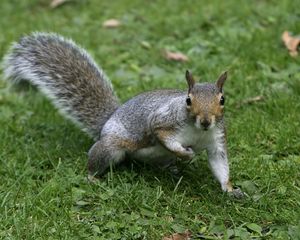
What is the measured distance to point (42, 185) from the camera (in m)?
3.17

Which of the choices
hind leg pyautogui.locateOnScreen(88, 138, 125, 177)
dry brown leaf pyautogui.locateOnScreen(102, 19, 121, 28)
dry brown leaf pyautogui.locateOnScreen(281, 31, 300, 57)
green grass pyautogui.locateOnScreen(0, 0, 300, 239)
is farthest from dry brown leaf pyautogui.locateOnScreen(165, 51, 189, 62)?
hind leg pyautogui.locateOnScreen(88, 138, 125, 177)

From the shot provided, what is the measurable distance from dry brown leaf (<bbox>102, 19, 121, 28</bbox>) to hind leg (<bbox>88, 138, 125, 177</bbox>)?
224 centimetres

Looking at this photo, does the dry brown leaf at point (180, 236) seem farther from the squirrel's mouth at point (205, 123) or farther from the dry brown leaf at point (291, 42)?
the dry brown leaf at point (291, 42)

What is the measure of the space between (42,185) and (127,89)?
1.30 meters

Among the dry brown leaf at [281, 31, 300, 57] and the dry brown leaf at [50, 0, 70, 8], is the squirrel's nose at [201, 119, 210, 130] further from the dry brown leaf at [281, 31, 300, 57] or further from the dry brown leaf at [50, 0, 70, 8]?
the dry brown leaf at [50, 0, 70, 8]

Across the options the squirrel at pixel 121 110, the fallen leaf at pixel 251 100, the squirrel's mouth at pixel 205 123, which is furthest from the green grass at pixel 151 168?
the squirrel's mouth at pixel 205 123

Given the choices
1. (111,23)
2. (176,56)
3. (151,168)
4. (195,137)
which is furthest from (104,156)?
(111,23)

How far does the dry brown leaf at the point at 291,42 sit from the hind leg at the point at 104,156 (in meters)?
1.68

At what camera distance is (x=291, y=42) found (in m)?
4.55

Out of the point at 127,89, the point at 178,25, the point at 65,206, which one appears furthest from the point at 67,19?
the point at 65,206

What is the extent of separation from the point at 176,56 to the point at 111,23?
908 millimetres

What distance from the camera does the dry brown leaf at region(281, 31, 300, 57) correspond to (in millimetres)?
4484

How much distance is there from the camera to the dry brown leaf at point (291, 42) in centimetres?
448

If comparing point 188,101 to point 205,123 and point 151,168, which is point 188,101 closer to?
point 205,123
